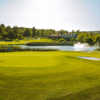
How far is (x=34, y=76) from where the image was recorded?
9391 mm

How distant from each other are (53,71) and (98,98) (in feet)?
13.9

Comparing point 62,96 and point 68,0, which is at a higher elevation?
point 68,0

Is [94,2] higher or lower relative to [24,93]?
higher

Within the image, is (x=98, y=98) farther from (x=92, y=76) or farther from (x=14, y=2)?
(x=14, y=2)

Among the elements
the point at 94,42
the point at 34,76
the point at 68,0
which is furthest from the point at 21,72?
the point at 94,42

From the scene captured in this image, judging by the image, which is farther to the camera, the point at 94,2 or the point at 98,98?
the point at 94,2

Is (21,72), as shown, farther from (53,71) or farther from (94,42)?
(94,42)

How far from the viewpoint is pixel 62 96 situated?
6.82m

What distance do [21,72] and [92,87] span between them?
4783mm

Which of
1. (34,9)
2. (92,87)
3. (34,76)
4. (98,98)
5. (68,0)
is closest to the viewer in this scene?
(98,98)

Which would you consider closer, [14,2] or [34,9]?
[14,2]

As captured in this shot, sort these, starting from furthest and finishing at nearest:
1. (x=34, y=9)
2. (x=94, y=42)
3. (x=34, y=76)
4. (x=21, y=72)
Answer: (x=94, y=42)
(x=34, y=9)
(x=21, y=72)
(x=34, y=76)

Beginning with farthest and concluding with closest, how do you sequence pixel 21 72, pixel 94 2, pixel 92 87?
pixel 94 2 → pixel 21 72 → pixel 92 87

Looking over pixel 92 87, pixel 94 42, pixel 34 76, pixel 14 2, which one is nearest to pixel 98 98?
pixel 92 87
